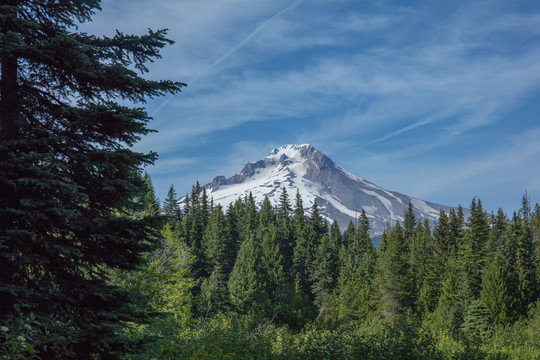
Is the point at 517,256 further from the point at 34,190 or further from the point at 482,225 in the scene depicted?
the point at 34,190

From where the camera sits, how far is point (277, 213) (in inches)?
3280

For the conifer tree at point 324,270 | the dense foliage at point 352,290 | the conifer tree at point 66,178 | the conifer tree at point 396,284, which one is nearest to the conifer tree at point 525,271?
the dense foliage at point 352,290

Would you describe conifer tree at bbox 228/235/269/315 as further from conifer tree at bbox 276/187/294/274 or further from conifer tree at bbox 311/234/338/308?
conifer tree at bbox 276/187/294/274

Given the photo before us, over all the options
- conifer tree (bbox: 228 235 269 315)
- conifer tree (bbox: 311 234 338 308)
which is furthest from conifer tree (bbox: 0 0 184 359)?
conifer tree (bbox: 311 234 338 308)

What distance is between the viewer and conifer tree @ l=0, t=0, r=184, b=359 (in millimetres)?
5078

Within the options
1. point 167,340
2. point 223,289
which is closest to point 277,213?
point 223,289

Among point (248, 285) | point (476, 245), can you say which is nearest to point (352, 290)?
point (248, 285)

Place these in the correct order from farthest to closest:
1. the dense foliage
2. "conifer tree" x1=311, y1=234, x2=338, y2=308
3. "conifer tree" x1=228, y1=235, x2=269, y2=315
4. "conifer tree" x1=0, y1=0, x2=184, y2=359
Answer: "conifer tree" x1=311, y1=234, x2=338, y2=308
"conifer tree" x1=228, y1=235, x2=269, y2=315
the dense foliage
"conifer tree" x1=0, y1=0, x2=184, y2=359

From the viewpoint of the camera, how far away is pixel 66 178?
19.9 ft

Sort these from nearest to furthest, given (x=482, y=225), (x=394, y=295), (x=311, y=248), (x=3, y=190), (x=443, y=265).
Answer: (x=3, y=190)
(x=394, y=295)
(x=482, y=225)
(x=443, y=265)
(x=311, y=248)

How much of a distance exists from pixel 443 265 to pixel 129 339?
2278 inches

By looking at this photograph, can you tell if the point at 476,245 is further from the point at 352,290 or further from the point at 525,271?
the point at 352,290

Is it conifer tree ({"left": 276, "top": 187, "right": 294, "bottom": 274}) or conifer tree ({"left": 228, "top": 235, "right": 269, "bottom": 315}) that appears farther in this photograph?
conifer tree ({"left": 276, "top": 187, "right": 294, "bottom": 274})

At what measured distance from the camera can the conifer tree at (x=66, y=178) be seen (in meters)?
5.08
